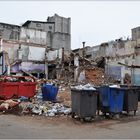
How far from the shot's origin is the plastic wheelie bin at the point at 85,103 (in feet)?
→ 36.5

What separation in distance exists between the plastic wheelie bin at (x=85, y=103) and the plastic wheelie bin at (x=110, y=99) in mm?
539

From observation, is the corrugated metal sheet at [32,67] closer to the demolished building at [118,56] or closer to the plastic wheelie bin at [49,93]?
the demolished building at [118,56]

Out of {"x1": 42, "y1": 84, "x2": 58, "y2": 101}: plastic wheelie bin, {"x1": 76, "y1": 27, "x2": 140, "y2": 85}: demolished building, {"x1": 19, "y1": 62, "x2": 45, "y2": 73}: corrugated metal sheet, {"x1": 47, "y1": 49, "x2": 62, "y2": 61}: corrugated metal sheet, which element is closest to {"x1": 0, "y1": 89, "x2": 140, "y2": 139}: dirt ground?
{"x1": 42, "y1": 84, "x2": 58, "y2": 101}: plastic wheelie bin

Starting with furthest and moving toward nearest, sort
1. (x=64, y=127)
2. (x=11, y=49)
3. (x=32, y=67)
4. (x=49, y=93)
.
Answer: (x=11, y=49)
(x=32, y=67)
(x=49, y=93)
(x=64, y=127)

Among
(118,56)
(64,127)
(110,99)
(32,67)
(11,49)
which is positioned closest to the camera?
(64,127)

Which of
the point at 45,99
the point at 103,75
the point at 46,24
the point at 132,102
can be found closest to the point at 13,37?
the point at 46,24

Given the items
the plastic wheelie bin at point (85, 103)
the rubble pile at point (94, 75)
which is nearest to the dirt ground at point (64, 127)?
the plastic wheelie bin at point (85, 103)

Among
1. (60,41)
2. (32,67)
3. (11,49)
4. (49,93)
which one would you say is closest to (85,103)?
(49,93)

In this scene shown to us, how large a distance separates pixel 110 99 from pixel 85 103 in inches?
50.5

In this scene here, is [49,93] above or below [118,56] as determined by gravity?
below

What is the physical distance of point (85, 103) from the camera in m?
11.2

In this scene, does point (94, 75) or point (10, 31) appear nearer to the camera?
point (94, 75)

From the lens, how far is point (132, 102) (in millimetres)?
12656

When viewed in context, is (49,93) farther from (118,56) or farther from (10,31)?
(10,31)
